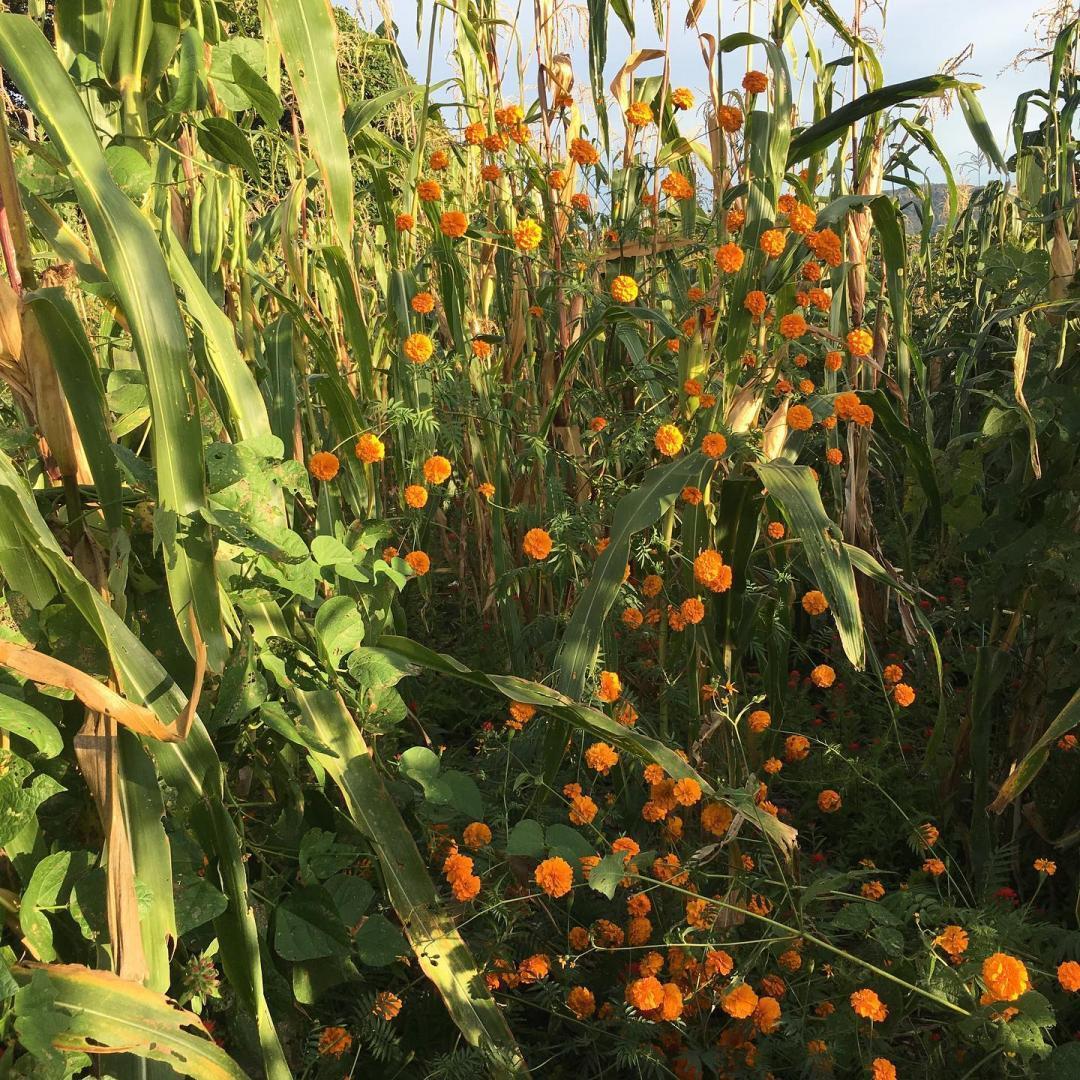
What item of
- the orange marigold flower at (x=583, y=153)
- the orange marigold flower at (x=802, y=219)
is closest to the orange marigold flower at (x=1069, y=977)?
the orange marigold flower at (x=802, y=219)

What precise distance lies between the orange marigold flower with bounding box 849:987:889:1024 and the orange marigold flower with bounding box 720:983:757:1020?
0.35 ft

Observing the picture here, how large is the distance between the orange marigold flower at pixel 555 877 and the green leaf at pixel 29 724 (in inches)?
19.9

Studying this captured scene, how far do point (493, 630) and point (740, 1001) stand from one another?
1.03 meters

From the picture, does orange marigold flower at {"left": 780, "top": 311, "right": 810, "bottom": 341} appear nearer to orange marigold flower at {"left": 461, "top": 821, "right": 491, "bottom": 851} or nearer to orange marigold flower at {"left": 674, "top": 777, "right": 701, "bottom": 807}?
orange marigold flower at {"left": 674, "top": 777, "right": 701, "bottom": 807}

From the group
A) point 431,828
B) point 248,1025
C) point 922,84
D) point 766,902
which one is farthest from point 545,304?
point 248,1025

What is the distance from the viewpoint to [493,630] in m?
1.99

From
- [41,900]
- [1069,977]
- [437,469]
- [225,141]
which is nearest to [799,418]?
[437,469]

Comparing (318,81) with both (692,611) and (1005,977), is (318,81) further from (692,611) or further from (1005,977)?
(1005,977)

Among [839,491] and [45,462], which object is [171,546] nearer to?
[45,462]

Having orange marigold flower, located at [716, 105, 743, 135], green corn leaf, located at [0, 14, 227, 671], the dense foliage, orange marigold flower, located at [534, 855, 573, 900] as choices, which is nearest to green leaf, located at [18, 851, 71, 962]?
the dense foliage

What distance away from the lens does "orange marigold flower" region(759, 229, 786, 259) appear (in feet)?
4.46

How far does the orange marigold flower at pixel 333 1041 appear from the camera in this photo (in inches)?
42.1

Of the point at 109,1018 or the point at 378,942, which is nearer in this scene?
the point at 109,1018

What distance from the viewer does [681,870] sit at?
118cm
